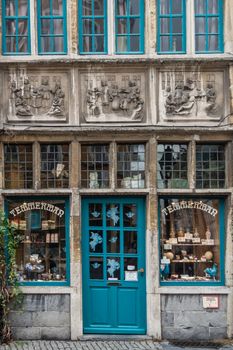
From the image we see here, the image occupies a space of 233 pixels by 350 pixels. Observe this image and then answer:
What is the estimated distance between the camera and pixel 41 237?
10.1m

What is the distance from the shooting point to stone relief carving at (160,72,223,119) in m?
9.90

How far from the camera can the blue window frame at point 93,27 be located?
10.1 meters

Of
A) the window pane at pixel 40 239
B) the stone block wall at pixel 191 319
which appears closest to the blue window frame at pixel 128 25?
the window pane at pixel 40 239

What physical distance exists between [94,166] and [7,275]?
238 centimetres

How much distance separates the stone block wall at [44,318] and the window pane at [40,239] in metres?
0.41

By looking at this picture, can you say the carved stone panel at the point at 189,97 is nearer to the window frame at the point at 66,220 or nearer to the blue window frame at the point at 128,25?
the blue window frame at the point at 128,25

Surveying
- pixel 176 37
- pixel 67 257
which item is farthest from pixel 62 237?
pixel 176 37

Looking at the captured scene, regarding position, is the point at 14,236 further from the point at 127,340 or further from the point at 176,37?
the point at 176,37

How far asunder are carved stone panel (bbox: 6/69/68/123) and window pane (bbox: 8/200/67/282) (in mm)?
1492

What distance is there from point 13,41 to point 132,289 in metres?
4.80

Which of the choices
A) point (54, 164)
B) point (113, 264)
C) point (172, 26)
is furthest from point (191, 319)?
point (172, 26)

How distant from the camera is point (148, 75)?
9.89 metres

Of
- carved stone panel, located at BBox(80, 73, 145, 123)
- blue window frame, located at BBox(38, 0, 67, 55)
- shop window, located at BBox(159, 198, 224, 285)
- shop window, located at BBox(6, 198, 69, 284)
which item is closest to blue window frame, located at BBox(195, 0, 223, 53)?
carved stone panel, located at BBox(80, 73, 145, 123)

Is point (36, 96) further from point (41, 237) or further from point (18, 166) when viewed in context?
point (41, 237)
